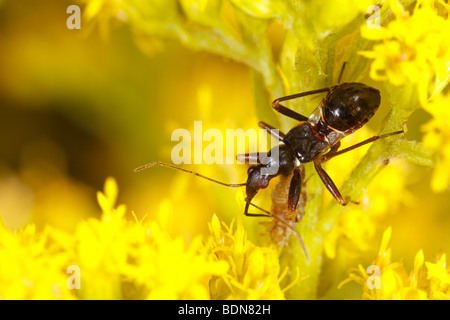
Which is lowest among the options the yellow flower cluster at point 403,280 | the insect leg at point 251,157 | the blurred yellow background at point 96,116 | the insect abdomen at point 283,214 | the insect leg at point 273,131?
the yellow flower cluster at point 403,280

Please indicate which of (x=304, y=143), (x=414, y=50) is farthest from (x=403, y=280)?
(x=414, y=50)

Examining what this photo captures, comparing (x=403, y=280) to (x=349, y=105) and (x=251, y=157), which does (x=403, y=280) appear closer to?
(x=349, y=105)

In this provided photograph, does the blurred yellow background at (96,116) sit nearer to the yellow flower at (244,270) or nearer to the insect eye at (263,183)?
the insect eye at (263,183)

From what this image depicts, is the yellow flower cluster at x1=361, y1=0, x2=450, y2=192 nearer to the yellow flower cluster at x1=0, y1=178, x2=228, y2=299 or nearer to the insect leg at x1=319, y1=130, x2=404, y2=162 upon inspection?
the insect leg at x1=319, y1=130, x2=404, y2=162

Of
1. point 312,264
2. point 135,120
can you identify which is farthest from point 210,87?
point 312,264

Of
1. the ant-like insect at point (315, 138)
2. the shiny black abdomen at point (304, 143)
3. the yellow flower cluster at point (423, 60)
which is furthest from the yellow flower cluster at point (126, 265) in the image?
the yellow flower cluster at point (423, 60)

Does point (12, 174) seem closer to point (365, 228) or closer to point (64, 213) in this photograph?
point (64, 213)
